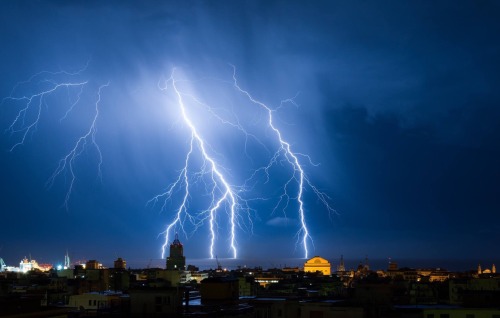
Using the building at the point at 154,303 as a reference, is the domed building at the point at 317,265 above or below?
below

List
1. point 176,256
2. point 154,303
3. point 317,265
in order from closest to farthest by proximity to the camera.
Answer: point 154,303 → point 176,256 → point 317,265

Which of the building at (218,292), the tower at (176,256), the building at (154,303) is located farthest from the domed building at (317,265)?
the building at (154,303)

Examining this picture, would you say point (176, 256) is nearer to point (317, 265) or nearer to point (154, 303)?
point (317, 265)

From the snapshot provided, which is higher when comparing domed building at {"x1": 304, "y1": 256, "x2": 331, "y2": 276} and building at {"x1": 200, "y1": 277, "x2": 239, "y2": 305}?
building at {"x1": 200, "y1": 277, "x2": 239, "y2": 305}

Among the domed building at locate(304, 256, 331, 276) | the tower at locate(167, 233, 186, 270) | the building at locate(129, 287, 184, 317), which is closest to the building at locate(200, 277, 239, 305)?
the building at locate(129, 287, 184, 317)

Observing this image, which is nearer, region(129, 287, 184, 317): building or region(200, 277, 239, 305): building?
region(129, 287, 184, 317): building

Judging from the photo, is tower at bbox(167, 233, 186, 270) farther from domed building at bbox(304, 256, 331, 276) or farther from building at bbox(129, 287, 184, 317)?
building at bbox(129, 287, 184, 317)

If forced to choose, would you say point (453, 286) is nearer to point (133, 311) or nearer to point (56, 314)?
point (133, 311)

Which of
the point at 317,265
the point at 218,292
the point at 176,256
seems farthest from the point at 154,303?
the point at 317,265

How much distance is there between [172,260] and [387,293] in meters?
76.2

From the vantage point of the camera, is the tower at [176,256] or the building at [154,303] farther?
the tower at [176,256]

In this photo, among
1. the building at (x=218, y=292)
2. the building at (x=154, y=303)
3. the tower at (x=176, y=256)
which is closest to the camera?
the building at (x=154, y=303)

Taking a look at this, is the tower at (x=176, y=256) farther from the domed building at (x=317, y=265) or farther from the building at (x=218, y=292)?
the building at (x=218, y=292)

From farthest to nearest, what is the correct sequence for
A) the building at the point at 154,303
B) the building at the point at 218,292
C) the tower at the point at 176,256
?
the tower at the point at 176,256 < the building at the point at 218,292 < the building at the point at 154,303
